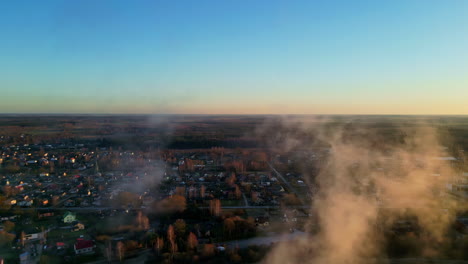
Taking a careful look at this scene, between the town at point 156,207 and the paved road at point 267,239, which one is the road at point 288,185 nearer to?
the town at point 156,207

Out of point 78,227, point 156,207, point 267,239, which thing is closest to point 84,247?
point 78,227

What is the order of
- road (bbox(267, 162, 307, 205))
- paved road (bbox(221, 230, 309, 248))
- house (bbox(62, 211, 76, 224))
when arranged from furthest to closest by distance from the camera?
Answer: road (bbox(267, 162, 307, 205))
house (bbox(62, 211, 76, 224))
paved road (bbox(221, 230, 309, 248))

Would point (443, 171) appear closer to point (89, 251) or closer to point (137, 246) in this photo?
point (137, 246)

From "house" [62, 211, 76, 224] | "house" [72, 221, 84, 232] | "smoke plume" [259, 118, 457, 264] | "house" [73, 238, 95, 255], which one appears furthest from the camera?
"house" [62, 211, 76, 224]

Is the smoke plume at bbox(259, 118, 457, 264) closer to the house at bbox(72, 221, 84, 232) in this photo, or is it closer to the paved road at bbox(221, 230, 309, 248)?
the paved road at bbox(221, 230, 309, 248)

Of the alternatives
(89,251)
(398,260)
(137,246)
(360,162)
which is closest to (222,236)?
(137,246)

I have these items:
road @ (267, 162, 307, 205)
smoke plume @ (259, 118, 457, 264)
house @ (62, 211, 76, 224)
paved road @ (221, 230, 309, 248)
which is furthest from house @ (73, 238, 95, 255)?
road @ (267, 162, 307, 205)

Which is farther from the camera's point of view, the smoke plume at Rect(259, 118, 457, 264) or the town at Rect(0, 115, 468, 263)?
the town at Rect(0, 115, 468, 263)

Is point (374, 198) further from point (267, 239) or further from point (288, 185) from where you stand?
point (288, 185)
